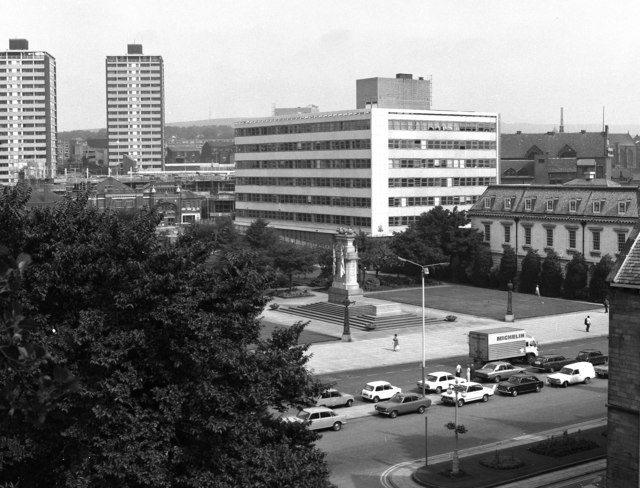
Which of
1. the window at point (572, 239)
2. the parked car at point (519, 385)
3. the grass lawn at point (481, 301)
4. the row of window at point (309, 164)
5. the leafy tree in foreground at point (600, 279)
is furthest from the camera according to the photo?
the row of window at point (309, 164)

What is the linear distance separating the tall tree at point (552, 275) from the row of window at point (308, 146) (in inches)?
1106

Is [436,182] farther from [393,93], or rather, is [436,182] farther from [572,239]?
[572,239]

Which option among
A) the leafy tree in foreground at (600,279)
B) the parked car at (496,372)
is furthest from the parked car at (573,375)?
the leafy tree in foreground at (600,279)

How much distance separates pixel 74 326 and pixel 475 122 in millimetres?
93746

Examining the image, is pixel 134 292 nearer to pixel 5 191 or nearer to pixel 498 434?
pixel 5 191

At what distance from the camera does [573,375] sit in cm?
5350

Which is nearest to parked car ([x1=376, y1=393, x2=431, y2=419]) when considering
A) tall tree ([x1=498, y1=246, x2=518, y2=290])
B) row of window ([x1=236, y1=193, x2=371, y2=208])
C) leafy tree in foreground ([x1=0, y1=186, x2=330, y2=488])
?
leafy tree in foreground ([x1=0, y1=186, x2=330, y2=488])

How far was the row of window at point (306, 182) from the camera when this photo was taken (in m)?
108

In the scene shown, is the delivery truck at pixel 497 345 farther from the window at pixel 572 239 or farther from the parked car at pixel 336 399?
the window at pixel 572 239

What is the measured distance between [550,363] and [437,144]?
2226 inches

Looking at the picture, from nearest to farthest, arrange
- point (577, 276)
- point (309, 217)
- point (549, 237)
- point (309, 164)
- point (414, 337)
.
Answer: point (414, 337)
point (577, 276)
point (549, 237)
point (309, 164)
point (309, 217)

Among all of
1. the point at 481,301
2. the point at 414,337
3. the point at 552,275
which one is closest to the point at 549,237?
the point at 552,275

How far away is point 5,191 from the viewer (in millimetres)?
27938

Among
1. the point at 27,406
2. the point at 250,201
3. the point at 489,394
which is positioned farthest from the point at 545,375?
the point at 250,201
